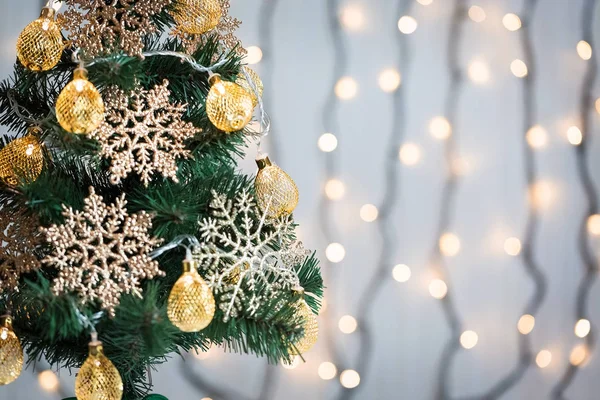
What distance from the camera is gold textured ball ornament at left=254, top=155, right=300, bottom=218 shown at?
0.65 metres

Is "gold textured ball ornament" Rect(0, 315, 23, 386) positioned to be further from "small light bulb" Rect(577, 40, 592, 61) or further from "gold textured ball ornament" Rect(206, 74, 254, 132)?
"small light bulb" Rect(577, 40, 592, 61)

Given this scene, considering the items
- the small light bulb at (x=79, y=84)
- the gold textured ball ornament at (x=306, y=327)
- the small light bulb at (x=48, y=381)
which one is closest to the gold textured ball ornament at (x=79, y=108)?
the small light bulb at (x=79, y=84)

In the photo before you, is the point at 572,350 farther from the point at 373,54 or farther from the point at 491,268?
the point at 373,54

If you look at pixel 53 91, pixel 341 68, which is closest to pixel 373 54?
pixel 341 68

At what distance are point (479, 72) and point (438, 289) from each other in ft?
1.50

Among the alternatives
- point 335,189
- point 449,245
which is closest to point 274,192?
point 335,189

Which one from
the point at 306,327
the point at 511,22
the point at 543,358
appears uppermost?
the point at 511,22

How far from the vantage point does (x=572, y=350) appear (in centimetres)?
129

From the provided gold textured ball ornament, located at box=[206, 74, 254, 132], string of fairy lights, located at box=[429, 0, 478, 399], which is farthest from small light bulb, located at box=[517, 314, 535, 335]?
gold textured ball ornament, located at box=[206, 74, 254, 132]

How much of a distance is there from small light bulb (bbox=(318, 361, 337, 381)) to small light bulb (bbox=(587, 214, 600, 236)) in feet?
2.02

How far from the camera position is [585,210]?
130 centimetres

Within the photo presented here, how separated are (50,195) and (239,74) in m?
0.26

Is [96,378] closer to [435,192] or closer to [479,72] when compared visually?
[435,192]

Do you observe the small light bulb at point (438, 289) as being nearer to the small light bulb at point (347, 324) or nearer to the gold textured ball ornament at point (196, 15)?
the small light bulb at point (347, 324)
